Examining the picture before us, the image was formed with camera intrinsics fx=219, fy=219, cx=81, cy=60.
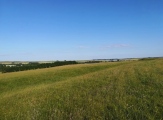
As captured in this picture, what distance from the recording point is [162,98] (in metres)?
13.2

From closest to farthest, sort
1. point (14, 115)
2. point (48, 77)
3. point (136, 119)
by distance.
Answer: point (136, 119), point (14, 115), point (48, 77)

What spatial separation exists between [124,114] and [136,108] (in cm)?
108

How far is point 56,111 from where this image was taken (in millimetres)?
13117

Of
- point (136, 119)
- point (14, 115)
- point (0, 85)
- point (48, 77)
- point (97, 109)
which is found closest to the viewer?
point (136, 119)

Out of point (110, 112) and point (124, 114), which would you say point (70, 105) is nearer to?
point (110, 112)

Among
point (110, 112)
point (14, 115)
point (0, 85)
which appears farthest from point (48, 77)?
point (110, 112)

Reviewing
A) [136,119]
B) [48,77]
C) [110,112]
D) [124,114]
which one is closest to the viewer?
[136,119]

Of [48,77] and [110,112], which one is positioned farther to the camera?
[48,77]

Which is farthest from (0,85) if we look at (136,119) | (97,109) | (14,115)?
(136,119)

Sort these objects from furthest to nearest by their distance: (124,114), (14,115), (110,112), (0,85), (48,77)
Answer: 1. (48,77)
2. (0,85)
3. (14,115)
4. (110,112)
5. (124,114)

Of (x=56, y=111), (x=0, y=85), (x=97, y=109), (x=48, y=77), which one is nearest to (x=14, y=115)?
(x=56, y=111)

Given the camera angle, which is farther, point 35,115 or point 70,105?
point 70,105

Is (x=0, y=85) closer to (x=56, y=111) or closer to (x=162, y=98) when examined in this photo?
(x=56, y=111)

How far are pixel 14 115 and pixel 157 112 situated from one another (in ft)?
28.8
